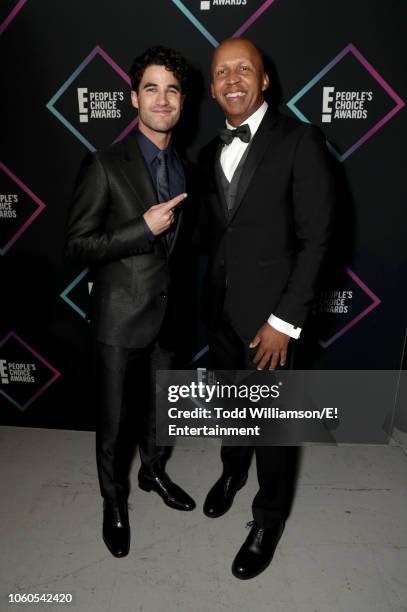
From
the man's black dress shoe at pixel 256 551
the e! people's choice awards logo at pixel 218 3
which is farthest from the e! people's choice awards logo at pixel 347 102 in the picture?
the man's black dress shoe at pixel 256 551

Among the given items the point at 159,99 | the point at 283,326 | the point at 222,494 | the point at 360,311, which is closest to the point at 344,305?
the point at 360,311

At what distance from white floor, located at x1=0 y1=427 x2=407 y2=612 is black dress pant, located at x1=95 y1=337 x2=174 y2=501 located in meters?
0.25

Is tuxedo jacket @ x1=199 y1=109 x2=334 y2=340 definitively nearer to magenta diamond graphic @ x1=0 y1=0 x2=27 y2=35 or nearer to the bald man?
the bald man

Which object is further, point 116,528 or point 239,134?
point 116,528

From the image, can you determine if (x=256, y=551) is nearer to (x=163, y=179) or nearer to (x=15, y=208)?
(x=163, y=179)

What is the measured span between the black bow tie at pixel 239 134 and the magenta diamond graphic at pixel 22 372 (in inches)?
64.9

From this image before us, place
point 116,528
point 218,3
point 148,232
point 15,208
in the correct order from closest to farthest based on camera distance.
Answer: point 148,232 → point 116,528 → point 218,3 → point 15,208

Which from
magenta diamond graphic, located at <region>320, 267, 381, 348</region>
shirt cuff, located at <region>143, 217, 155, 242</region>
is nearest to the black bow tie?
shirt cuff, located at <region>143, 217, 155, 242</region>

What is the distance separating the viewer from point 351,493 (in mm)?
2404

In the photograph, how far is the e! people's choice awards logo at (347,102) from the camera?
7.66 feet

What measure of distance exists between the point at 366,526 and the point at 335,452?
56cm

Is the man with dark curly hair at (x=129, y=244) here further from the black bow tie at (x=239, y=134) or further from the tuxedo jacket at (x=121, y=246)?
the black bow tie at (x=239, y=134)

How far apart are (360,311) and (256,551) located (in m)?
1.29

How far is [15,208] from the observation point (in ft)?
8.65
